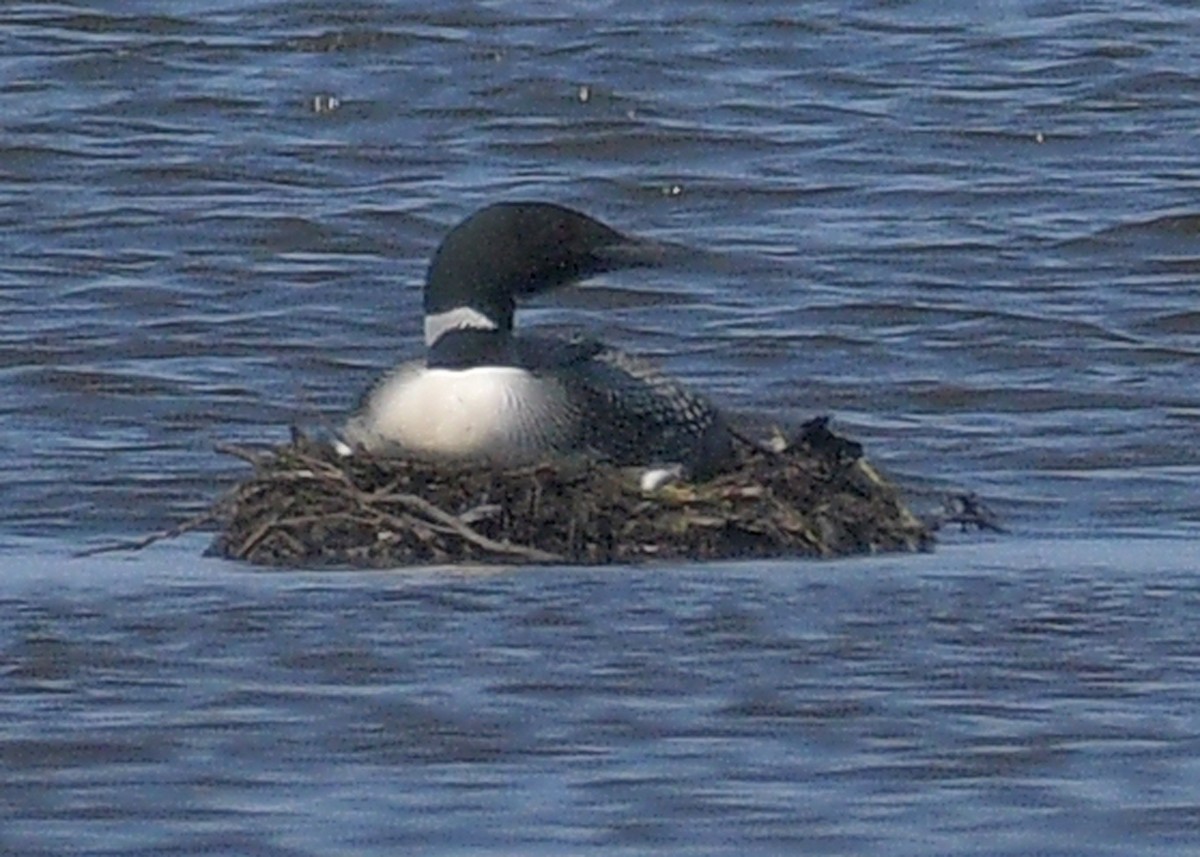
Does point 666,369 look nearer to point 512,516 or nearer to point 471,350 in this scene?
point 471,350

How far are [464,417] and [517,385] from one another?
21cm

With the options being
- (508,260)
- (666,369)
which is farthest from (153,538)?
(666,369)

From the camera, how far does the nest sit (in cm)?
1066

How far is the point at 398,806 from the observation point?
8.14 meters

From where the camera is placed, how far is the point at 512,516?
35.2 feet

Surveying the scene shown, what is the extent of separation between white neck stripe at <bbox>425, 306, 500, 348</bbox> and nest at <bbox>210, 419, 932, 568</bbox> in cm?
47

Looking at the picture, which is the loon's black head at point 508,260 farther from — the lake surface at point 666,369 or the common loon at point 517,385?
the lake surface at point 666,369

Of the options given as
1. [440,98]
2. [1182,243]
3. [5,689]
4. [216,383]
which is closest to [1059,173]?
[1182,243]

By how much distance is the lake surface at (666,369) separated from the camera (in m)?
8.34

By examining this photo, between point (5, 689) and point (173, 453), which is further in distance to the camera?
point (173, 453)

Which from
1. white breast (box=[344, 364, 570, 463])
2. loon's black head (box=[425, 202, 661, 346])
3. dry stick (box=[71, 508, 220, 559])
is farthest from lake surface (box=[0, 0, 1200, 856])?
loon's black head (box=[425, 202, 661, 346])

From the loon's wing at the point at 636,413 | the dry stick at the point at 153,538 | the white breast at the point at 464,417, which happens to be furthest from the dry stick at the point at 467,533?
the dry stick at the point at 153,538

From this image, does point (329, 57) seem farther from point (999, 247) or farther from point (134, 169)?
point (999, 247)

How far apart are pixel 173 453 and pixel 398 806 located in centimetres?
507
